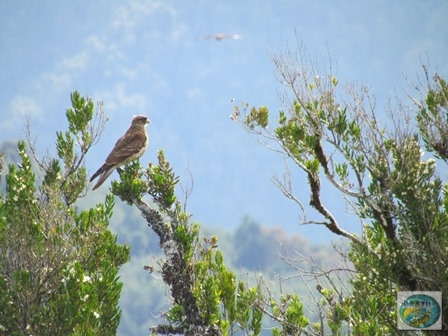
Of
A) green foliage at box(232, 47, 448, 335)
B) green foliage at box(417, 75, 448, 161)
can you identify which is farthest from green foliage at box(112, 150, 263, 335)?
green foliage at box(417, 75, 448, 161)

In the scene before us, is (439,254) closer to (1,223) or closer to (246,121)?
(246,121)

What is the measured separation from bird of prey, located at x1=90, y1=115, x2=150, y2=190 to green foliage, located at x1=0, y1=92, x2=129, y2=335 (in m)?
0.72

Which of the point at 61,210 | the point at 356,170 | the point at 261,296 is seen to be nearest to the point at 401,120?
the point at 356,170

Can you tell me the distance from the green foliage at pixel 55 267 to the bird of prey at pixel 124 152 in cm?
72

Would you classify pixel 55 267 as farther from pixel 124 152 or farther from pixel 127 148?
pixel 127 148

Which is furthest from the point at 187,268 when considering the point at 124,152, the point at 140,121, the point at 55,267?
the point at 140,121

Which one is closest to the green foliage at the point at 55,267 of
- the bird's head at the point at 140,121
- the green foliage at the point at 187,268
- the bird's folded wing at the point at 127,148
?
the bird's folded wing at the point at 127,148

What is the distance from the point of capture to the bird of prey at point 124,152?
17062mm

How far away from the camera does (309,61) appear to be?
17078 millimetres

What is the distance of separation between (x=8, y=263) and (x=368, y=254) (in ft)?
26.3

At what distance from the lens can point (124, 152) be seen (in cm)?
1723

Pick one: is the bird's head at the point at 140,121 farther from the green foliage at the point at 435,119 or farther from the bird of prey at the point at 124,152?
the green foliage at the point at 435,119

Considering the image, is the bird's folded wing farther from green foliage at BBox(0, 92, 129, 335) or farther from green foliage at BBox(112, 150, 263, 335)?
green foliage at BBox(112, 150, 263, 335)

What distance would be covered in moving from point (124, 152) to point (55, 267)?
3089mm
